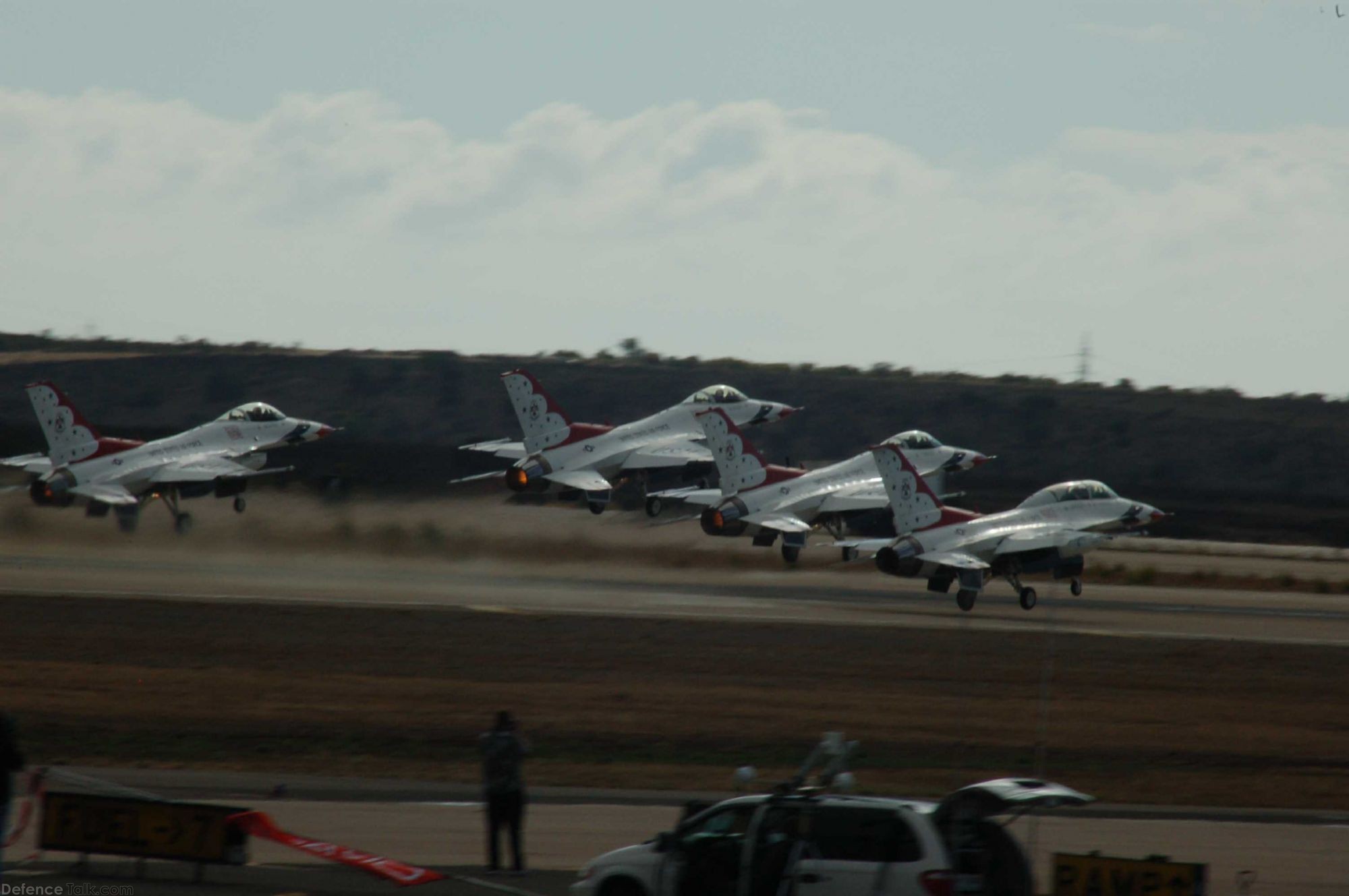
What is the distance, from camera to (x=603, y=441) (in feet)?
187

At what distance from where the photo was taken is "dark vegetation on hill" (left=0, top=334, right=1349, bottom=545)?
3905 inches

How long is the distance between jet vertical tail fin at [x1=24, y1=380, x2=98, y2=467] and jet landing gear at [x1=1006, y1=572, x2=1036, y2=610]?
29.5m

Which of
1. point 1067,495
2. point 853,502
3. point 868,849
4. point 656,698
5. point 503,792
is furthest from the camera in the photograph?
point 853,502

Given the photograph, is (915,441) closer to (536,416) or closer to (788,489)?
(788,489)

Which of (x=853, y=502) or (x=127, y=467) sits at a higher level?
(x=127, y=467)

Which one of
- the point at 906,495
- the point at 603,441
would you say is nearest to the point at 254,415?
the point at 603,441

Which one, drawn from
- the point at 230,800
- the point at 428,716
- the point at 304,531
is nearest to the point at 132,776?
the point at 230,800

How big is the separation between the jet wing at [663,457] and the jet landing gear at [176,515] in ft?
52.0

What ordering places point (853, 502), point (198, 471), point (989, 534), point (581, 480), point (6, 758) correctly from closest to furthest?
point (6, 758), point (989, 534), point (853, 502), point (198, 471), point (581, 480)

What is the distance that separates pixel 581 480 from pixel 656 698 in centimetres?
2849

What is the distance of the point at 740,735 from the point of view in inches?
961

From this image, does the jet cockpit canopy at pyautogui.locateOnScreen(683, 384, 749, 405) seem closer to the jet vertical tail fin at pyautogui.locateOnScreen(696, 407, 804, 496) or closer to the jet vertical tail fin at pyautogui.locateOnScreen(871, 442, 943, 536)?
the jet vertical tail fin at pyautogui.locateOnScreen(696, 407, 804, 496)

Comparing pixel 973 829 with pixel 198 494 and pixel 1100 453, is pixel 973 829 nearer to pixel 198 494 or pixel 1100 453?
pixel 198 494

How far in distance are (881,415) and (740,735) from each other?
273 ft
